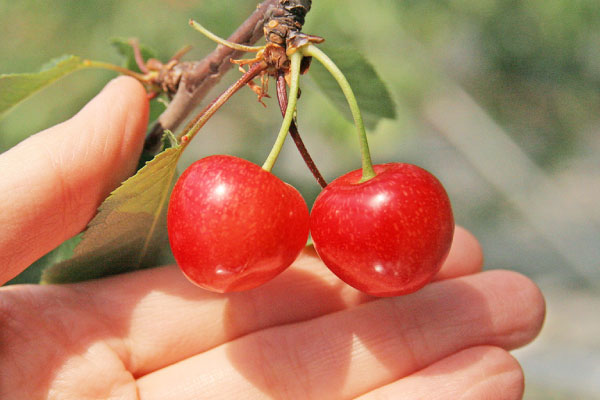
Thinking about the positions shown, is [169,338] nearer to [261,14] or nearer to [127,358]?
[127,358]

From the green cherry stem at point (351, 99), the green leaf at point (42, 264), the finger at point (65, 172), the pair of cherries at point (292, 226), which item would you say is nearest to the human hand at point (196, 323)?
the finger at point (65, 172)

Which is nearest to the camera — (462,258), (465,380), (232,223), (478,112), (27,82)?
(232,223)

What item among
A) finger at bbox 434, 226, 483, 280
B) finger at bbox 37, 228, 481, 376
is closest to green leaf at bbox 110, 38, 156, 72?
finger at bbox 37, 228, 481, 376

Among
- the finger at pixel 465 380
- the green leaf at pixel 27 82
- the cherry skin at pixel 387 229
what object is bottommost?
the finger at pixel 465 380

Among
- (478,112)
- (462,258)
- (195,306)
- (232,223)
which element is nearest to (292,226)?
(232,223)

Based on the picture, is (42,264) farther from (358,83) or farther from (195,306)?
(358,83)

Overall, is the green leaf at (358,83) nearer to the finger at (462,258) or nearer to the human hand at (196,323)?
the human hand at (196,323)

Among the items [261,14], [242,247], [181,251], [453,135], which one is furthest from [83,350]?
[453,135]
